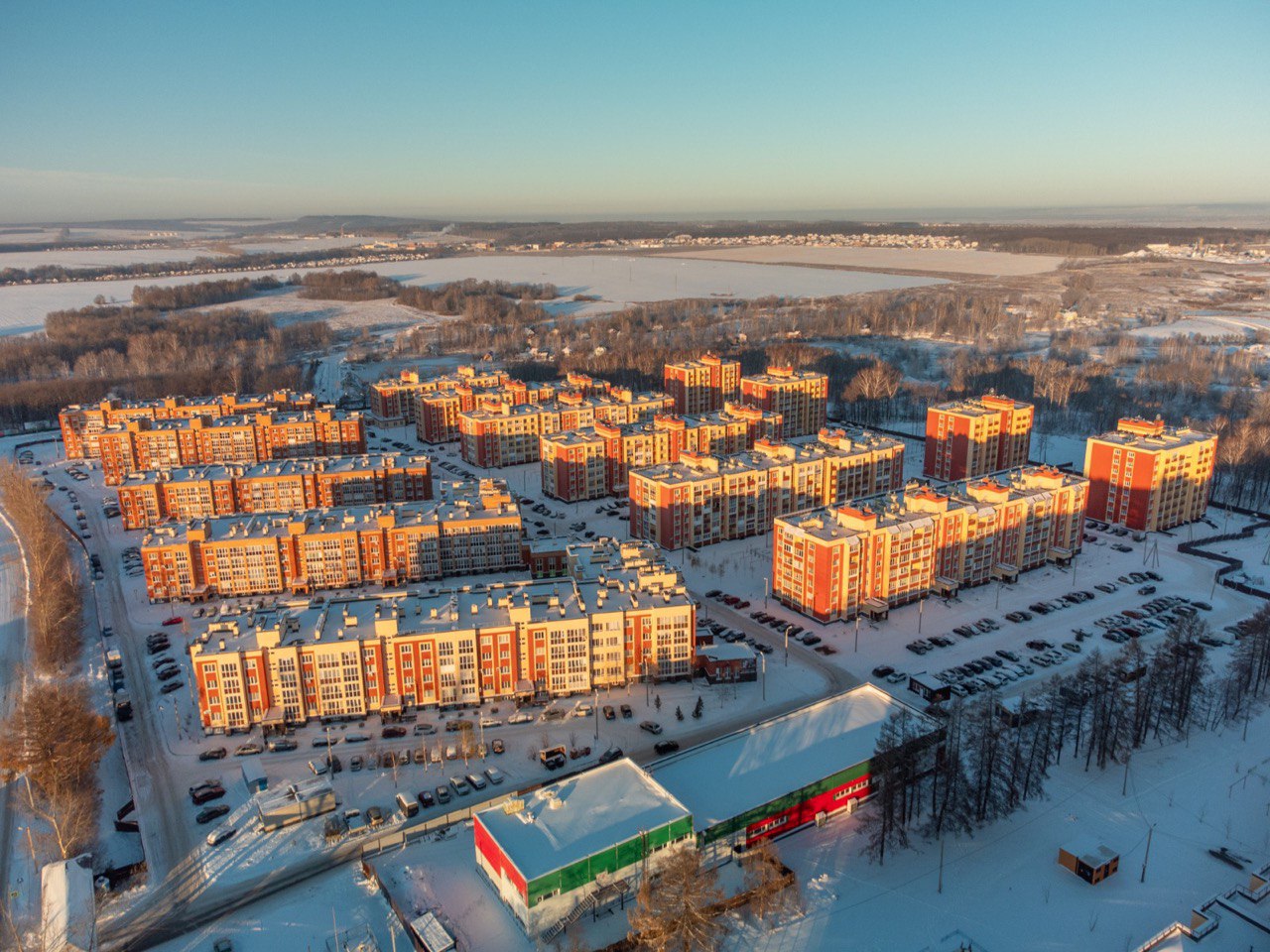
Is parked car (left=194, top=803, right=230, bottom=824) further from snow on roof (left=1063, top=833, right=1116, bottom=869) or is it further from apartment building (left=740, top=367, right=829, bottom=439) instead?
apartment building (left=740, top=367, right=829, bottom=439)

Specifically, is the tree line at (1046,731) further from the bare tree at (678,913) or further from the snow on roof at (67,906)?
the snow on roof at (67,906)

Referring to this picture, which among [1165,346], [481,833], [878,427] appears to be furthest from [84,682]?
[1165,346]

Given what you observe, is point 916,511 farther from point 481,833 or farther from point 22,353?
point 22,353

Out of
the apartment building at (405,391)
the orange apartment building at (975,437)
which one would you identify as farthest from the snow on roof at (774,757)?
the apartment building at (405,391)

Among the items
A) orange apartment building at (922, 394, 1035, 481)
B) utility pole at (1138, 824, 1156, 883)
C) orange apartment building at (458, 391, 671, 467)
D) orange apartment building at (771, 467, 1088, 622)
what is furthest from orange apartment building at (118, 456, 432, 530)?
utility pole at (1138, 824, 1156, 883)

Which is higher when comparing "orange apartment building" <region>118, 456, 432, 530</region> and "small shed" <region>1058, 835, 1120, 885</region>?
"orange apartment building" <region>118, 456, 432, 530</region>

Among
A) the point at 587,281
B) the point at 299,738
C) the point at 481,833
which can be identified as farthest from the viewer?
the point at 587,281
